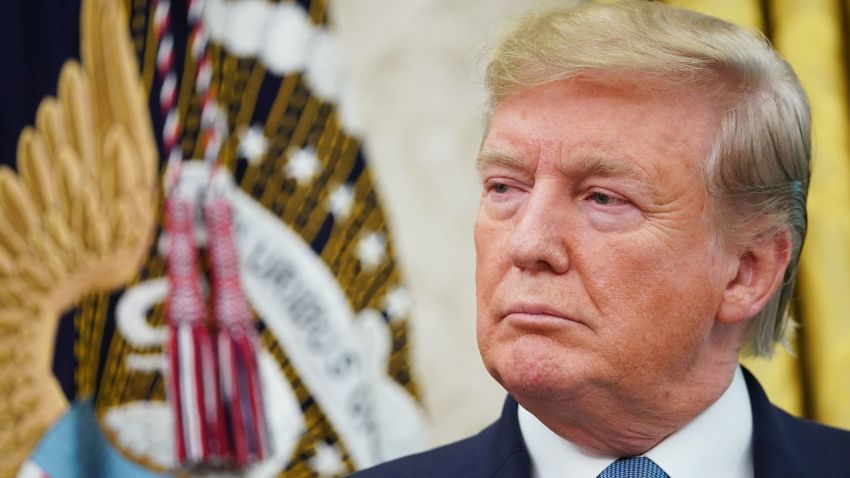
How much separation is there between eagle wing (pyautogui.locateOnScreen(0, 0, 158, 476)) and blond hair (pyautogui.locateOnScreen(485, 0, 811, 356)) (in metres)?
1.11

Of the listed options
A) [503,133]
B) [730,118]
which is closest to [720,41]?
[730,118]

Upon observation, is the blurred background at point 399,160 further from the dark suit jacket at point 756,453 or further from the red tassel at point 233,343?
the dark suit jacket at point 756,453

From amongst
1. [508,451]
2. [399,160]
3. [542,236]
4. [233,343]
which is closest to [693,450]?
[508,451]

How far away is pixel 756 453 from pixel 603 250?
31cm

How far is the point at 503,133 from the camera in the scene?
131cm

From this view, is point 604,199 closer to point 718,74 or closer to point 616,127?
point 616,127

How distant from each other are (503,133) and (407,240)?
1.24 m

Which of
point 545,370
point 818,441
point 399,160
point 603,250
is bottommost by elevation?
point 818,441

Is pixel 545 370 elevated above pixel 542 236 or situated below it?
below

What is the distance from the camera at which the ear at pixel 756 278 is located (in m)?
1.32

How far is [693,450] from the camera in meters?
1.29

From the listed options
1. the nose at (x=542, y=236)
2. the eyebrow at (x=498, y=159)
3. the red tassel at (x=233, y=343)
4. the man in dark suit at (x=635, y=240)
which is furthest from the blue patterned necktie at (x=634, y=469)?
the red tassel at (x=233, y=343)

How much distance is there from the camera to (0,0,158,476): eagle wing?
7.26 feet

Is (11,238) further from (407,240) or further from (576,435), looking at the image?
(576,435)
